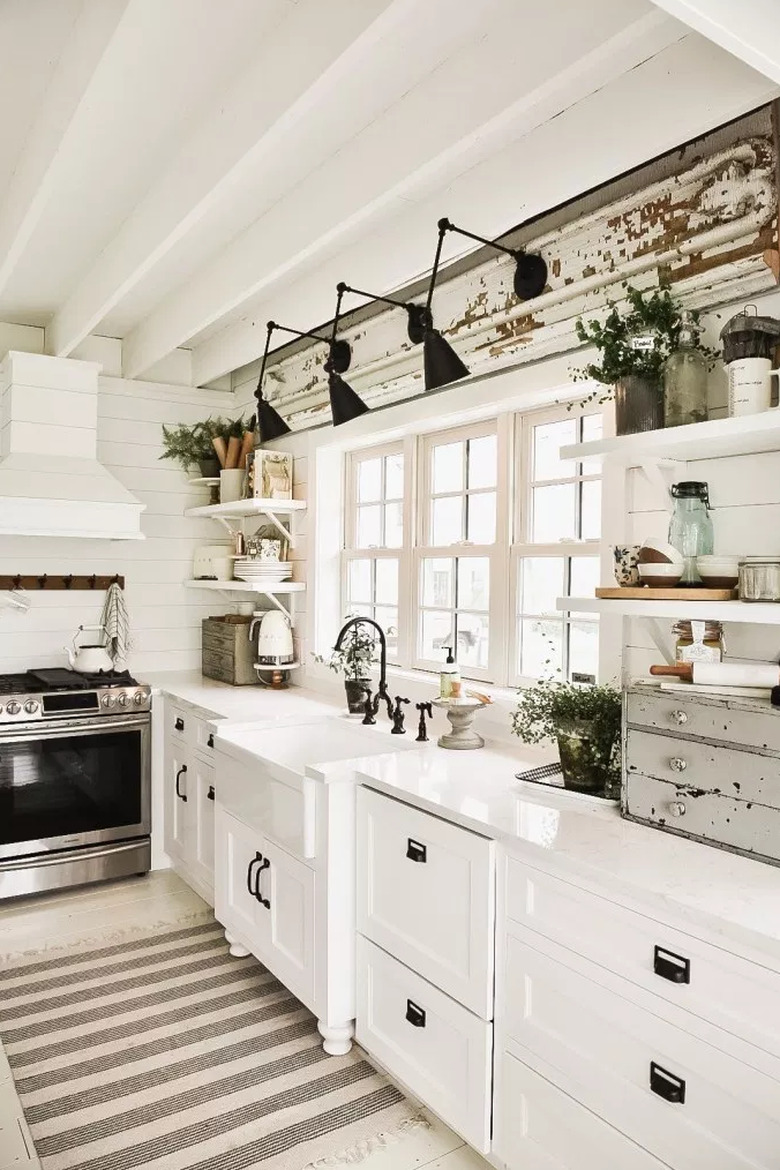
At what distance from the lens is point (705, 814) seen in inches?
67.9

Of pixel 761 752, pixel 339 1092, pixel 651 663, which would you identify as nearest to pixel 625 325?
pixel 651 663

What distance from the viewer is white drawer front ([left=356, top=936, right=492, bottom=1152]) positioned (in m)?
1.91

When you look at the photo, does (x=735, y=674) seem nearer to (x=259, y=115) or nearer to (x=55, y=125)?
(x=259, y=115)

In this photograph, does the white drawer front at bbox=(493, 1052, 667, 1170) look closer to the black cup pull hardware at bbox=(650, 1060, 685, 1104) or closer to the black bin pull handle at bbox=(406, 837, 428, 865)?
the black cup pull hardware at bbox=(650, 1060, 685, 1104)

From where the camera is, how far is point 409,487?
341 centimetres

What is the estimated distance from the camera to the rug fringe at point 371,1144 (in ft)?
6.59

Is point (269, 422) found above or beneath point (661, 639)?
above

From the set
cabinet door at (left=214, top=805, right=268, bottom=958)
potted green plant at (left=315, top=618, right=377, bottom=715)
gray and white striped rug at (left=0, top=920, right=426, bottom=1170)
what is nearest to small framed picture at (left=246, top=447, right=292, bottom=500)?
potted green plant at (left=315, top=618, right=377, bottom=715)

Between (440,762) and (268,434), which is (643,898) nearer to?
(440,762)

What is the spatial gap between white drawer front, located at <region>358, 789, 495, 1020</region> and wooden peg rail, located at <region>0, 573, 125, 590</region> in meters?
2.36

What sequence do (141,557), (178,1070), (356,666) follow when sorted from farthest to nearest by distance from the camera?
(141,557) → (356,666) → (178,1070)

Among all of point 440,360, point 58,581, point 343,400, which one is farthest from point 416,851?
point 58,581

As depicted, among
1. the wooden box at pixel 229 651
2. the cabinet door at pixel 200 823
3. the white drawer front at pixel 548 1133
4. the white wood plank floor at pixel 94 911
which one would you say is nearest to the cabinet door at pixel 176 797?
the cabinet door at pixel 200 823

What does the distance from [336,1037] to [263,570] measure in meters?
2.10
